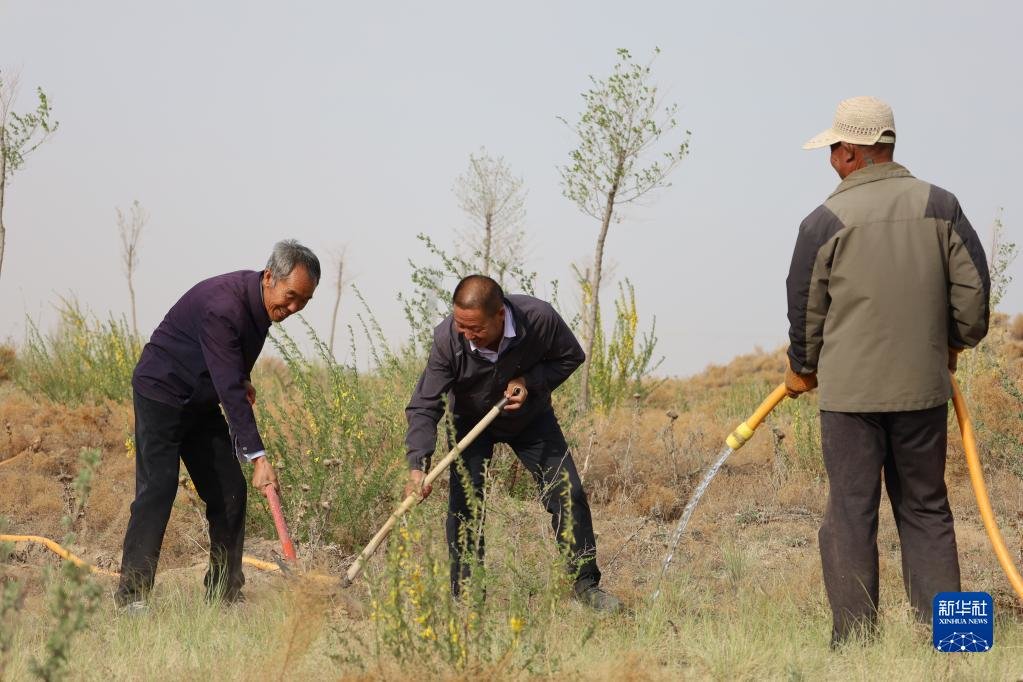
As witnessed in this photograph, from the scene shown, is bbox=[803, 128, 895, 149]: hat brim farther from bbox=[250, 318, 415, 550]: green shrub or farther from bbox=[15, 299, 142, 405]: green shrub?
bbox=[15, 299, 142, 405]: green shrub

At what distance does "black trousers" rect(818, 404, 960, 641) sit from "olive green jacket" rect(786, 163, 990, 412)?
5.1 inches

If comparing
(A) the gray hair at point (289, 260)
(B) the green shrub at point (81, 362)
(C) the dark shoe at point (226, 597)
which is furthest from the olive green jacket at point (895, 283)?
(B) the green shrub at point (81, 362)

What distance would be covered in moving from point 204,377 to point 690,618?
251 centimetres

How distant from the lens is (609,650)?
13.2 feet

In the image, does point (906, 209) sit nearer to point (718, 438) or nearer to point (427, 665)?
point (427, 665)

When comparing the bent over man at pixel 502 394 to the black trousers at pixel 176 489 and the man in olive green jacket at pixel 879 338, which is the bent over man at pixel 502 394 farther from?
the man in olive green jacket at pixel 879 338

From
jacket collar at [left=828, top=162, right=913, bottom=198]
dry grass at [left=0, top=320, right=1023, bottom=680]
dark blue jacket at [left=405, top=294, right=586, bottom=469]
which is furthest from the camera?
dark blue jacket at [left=405, top=294, right=586, bottom=469]

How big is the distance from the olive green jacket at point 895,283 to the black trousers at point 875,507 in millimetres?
131

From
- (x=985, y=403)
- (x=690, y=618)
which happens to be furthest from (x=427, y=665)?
(x=985, y=403)

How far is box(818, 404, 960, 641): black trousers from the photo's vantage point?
415 centimetres

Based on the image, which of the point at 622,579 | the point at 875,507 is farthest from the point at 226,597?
the point at 875,507

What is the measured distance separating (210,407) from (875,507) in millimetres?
3109
